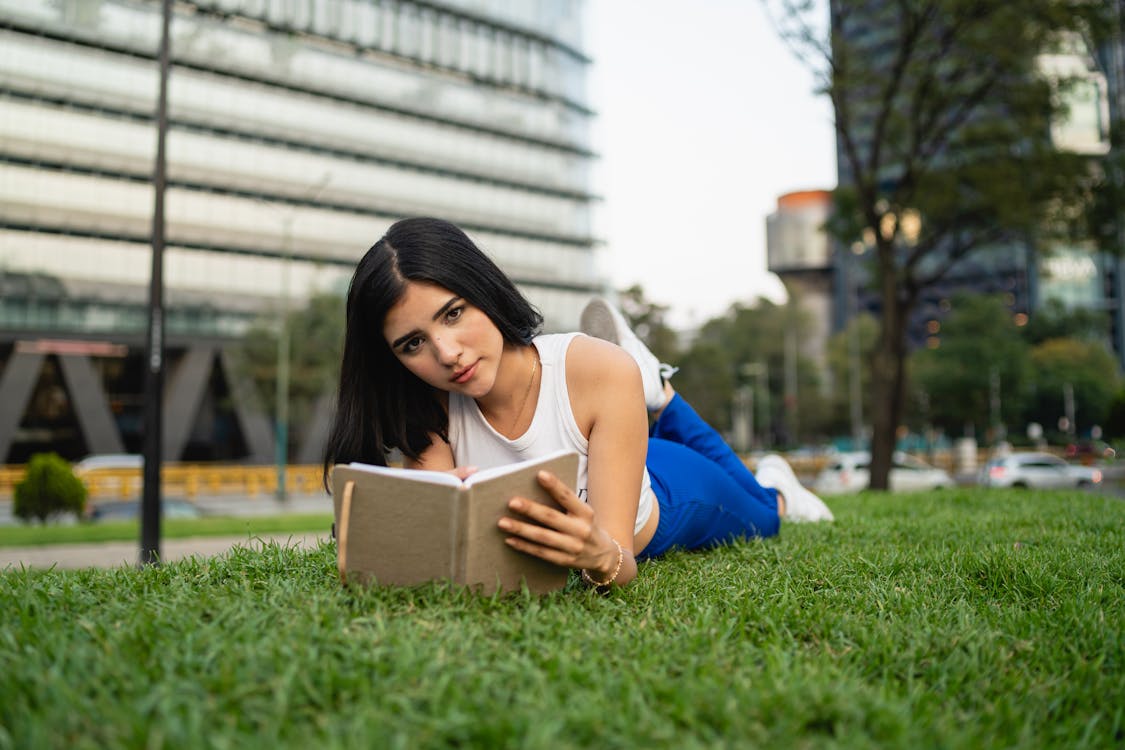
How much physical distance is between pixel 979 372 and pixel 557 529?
39931 millimetres

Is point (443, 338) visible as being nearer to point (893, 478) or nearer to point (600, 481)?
point (600, 481)

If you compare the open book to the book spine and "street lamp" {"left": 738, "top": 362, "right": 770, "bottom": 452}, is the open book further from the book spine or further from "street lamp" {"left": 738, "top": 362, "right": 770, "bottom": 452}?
"street lamp" {"left": 738, "top": 362, "right": 770, "bottom": 452}

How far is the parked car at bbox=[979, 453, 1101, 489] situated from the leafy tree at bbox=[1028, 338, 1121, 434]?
31.1m

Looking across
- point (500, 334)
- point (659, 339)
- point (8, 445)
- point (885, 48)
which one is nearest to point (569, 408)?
point (500, 334)

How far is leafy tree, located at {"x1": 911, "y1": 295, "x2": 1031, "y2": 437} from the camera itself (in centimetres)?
3734

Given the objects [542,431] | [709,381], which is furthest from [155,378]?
[709,381]

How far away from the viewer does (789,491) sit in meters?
4.98

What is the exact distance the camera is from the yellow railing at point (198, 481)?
86.5 ft

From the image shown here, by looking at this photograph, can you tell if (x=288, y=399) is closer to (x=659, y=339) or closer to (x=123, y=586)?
(x=659, y=339)

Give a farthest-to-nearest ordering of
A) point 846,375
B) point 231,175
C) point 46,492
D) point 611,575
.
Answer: point 846,375 → point 231,175 → point 46,492 → point 611,575

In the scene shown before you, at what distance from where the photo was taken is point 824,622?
2.02 m

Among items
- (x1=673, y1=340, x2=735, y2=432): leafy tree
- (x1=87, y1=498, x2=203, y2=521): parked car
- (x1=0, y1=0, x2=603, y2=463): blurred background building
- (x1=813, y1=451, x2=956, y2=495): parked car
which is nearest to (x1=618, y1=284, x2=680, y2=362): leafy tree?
(x1=673, y1=340, x2=735, y2=432): leafy tree

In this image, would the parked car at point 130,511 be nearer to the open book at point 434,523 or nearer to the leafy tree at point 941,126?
the leafy tree at point 941,126

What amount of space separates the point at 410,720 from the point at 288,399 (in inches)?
1220
